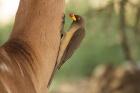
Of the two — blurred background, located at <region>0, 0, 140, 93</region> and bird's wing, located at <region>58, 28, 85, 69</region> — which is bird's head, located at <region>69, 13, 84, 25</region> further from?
blurred background, located at <region>0, 0, 140, 93</region>

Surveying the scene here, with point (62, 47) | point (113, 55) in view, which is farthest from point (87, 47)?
point (62, 47)

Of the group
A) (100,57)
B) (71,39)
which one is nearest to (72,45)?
(71,39)

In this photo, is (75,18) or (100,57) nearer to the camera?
(75,18)

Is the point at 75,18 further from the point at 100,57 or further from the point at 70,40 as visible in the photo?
the point at 100,57

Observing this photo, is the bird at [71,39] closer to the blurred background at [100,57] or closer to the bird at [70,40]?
the bird at [70,40]

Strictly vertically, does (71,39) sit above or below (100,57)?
above

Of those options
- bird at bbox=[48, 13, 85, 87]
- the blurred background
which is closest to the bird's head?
bird at bbox=[48, 13, 85, 87]
